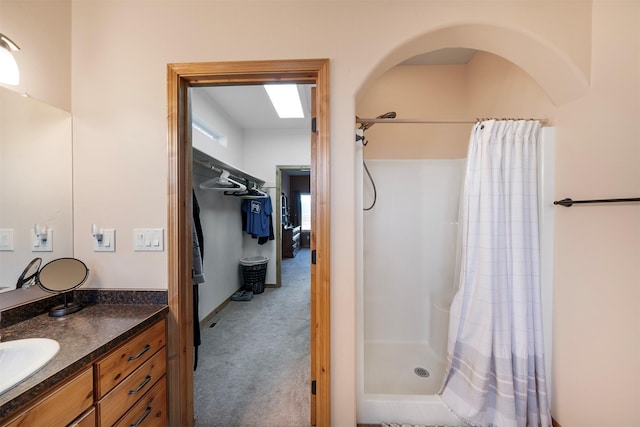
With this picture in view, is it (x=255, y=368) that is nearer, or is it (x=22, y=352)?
(x=22, y=352)

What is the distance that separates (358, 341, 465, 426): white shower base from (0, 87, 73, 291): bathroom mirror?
2017 mm

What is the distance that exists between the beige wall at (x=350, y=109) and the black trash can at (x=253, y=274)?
2.34 meters

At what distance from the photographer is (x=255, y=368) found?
6.30 ft

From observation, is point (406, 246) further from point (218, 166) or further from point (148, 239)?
point (218, 166)

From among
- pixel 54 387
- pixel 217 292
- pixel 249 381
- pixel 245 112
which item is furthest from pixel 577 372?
pixel 245 112

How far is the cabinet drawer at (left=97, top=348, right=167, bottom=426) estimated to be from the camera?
874mm

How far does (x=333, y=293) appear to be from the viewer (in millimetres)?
1218

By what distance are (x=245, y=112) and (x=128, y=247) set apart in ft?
8.42

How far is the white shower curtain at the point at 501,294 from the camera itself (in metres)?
1.26

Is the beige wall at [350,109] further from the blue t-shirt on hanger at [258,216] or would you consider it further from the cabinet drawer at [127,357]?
the blue t-shirt on hanger at [258,216]

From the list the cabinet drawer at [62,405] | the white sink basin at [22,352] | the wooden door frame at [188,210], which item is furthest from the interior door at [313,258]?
the white sink basin at [22,352]

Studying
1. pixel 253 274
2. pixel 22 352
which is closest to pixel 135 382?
pixel 22 352

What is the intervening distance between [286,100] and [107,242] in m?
2.41

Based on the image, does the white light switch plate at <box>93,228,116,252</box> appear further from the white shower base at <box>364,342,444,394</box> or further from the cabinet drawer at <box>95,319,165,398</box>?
the white shower base at <box>364,342,444,394</box>
